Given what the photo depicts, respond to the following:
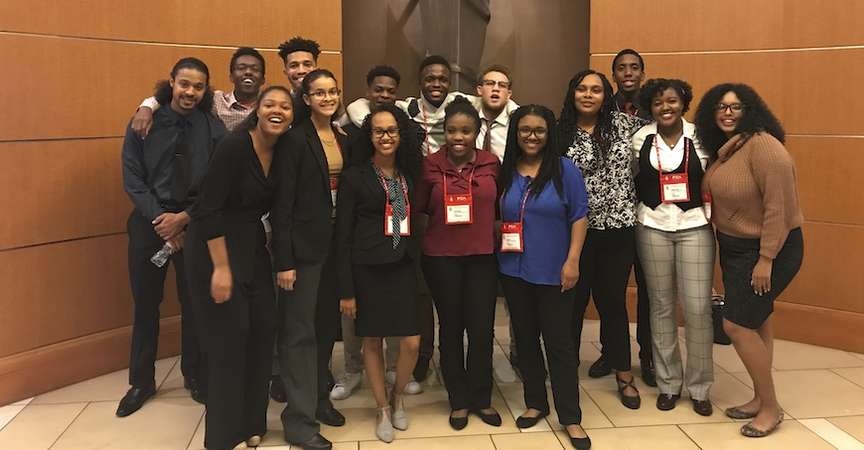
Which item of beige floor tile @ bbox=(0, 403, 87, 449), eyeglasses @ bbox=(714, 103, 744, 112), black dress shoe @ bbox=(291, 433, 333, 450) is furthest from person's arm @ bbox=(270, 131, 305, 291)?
eyeglasses @ bbox=(714, 103, 744, 112)

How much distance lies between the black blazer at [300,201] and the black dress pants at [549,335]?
87 cm

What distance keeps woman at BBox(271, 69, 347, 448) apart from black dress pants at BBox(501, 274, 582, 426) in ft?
2.82

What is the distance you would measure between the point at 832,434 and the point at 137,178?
3.55 m

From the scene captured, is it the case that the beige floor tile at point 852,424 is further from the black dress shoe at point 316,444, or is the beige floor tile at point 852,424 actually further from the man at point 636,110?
the black dress shoe at point 316,444

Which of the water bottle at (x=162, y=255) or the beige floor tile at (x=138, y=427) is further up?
the water bottle at (x=162, y=255)

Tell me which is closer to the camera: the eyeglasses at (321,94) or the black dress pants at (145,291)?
the eyeglasses at (321,94)

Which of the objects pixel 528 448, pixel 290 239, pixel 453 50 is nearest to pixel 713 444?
pixel 528 448

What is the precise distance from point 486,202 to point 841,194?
2743 mm

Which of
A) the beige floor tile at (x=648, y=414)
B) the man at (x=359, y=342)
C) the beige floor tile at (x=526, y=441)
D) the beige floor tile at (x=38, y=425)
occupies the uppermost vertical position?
the man at (x=359, y=342)

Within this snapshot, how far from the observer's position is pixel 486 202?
2863 mm

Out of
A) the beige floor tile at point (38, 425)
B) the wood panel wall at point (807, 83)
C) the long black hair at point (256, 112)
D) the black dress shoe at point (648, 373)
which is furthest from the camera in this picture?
the wood panel wall at point (807, 83)

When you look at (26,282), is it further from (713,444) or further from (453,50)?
(713,444)

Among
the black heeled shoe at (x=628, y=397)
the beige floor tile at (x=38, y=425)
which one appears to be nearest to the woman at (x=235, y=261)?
the beige floor tile at (x=38, y=425)

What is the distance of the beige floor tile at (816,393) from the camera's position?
10.7 ft
